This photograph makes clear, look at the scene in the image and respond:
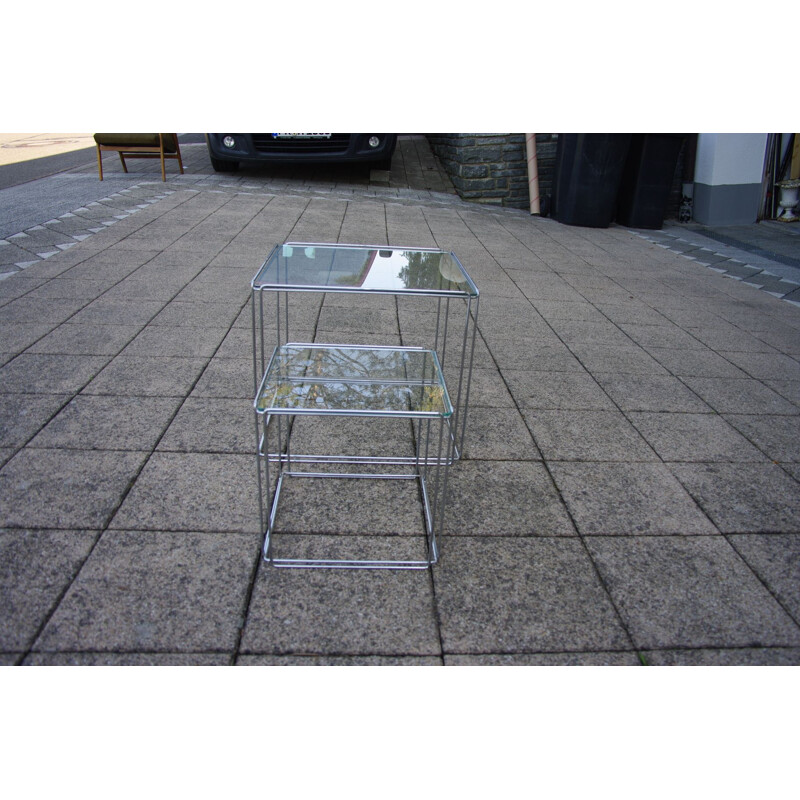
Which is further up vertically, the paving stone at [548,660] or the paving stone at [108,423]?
the paving stone at [108,423]

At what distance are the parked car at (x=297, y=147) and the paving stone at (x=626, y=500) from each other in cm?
706

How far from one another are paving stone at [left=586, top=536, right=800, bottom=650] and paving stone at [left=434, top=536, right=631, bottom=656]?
3.1 inches

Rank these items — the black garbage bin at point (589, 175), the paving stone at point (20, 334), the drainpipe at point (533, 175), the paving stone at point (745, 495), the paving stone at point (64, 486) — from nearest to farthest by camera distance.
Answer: the paving stone at point (64, 486)
the paving stone at point (745, 495)
the paving stone at point (20, 334)
the black garbage bin at point (589, 175)
the drainpipe at point (533, 175)

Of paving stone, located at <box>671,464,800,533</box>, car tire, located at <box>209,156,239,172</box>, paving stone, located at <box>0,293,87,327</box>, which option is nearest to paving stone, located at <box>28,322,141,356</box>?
paving stone, located at <box>0,293,87,327</box>

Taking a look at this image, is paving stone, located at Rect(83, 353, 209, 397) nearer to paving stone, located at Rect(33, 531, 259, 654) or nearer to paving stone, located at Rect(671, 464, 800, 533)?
paving stone, located at Rect(33, 531, 259, 654)

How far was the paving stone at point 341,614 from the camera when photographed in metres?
1.78

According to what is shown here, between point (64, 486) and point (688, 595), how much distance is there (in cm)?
227

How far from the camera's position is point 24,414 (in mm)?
2830

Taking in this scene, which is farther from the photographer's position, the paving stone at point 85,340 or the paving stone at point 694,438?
the paving stone at point 85,340

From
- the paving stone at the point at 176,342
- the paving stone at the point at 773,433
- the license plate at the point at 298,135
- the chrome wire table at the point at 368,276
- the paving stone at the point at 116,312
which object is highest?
the license plate at the point at 298,135

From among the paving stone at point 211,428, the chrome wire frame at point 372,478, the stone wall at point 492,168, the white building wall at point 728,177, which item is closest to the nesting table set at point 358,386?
the chrome wire frame at point 372,478

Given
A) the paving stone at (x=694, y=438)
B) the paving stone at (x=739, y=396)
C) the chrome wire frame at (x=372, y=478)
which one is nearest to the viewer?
the chrome wire frame at (x=372, y=478)

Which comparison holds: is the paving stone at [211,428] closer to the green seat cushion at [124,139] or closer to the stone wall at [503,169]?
the green seat cushion at [124,139]

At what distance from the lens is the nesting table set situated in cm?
209
